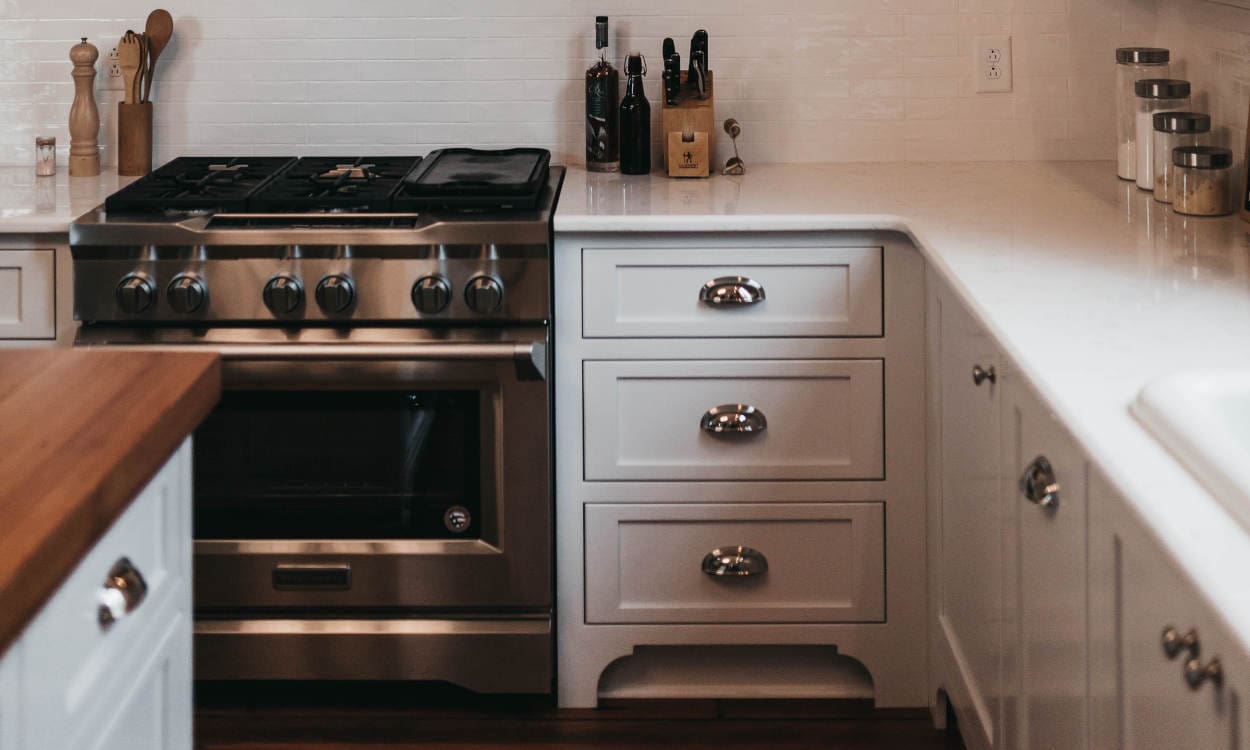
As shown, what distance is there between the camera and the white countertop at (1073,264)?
1.33 metres

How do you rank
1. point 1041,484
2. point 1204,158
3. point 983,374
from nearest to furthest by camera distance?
1. point 1041,484
2. point 983,374
3. point 1204,158

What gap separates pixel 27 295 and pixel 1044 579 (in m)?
1.87

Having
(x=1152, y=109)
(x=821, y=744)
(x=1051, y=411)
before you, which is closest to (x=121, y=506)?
(x=1051, y=411)

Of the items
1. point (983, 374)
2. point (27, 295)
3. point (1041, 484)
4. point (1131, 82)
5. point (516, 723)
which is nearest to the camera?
point (1041, 484)

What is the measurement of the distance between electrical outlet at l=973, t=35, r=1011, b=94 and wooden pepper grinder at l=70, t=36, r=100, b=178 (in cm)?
193

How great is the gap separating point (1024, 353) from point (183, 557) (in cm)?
97

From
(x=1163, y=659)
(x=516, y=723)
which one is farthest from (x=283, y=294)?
(x=1163, y=659)

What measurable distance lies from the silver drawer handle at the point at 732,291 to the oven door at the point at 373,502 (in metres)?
0.35

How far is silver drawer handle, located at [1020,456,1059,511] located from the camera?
68.1 inches

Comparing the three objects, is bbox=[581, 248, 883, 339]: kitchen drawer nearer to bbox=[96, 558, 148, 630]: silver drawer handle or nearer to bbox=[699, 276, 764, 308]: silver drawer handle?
bbox=[699, 276, 764, 308]: silver drawer handle

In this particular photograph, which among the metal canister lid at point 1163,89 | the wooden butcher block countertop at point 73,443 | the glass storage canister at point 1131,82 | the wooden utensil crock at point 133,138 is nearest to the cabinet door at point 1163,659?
the wooden butcher block countertop at point 73,443

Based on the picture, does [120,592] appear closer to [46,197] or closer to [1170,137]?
[46,197]

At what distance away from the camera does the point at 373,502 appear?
276cm

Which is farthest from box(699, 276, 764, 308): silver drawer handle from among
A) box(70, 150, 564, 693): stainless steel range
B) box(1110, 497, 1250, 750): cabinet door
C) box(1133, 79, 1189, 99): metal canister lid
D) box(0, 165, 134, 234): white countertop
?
box(1110, 497, 1250, 750): cabinet door
